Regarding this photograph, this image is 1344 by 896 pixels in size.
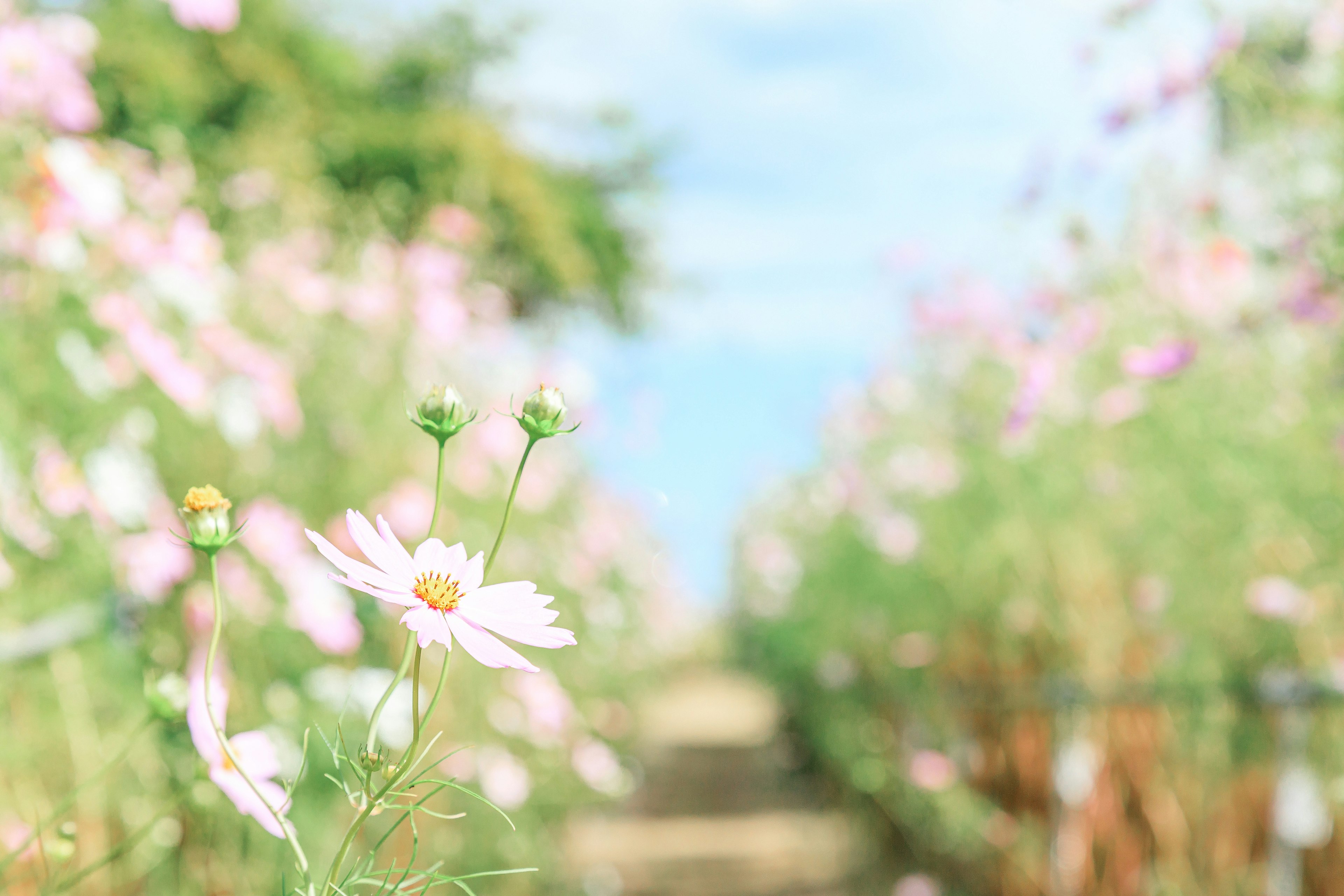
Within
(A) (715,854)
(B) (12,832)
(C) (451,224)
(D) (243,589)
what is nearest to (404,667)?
(B) (12,832)

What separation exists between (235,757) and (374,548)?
0.12m

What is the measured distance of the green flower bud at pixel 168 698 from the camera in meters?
0.51

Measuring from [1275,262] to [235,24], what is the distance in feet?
20.4

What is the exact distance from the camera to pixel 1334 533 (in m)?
1.96

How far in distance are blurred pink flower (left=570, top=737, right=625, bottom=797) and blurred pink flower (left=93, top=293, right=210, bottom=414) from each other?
236 centimetres

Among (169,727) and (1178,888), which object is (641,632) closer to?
(1178,888)

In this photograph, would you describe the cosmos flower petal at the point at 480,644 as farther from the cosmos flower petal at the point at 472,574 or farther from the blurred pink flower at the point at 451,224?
the blurred pink flower at the point at 451,224

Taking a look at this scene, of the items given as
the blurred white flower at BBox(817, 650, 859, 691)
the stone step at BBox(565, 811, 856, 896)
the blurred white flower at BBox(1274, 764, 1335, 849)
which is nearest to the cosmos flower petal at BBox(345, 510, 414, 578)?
the blurred white flower at BBox(1274, 764, 1335, 849)

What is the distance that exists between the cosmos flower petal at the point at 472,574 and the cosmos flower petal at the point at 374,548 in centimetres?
3

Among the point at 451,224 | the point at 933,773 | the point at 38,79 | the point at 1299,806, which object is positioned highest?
the point at 38,79

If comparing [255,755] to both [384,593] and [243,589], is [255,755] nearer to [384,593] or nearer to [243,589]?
[384,593]

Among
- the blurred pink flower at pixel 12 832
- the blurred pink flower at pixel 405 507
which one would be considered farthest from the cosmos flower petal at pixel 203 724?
the blurred pink flower at pixel 405 507

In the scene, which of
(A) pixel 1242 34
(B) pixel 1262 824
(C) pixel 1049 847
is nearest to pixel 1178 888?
(B) pixel 1262 824

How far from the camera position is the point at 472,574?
1.26 ft
